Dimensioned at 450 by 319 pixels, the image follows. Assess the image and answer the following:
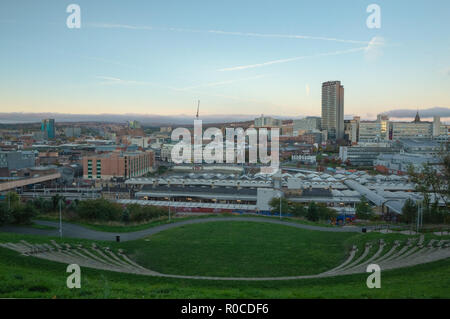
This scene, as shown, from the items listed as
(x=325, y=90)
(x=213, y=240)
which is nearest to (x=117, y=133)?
(x=325, y=90)

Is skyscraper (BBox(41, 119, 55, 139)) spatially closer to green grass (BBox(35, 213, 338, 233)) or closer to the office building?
green grass (BBox(35, 213, 338, 233))

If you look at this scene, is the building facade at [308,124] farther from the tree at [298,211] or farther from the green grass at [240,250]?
the green grass at [240,250]

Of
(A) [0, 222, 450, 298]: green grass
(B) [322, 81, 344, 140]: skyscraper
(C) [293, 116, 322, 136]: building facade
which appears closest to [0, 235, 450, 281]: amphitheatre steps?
(A) [0, 222, 450, 298]: green grass

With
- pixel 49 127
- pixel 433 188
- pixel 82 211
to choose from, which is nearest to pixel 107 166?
pixel 82 211

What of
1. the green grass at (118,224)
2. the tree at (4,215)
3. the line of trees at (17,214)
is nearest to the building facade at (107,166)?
the green grass at (118,224)

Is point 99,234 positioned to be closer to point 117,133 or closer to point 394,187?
point 394,187
